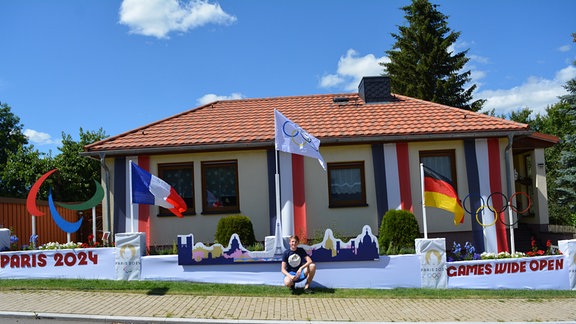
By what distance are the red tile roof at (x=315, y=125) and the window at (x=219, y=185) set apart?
32.2 inches

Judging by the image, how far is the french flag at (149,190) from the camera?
1062 centimetres

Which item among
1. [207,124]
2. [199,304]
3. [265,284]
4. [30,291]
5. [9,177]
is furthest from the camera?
[9,177]

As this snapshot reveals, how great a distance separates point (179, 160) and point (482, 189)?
816cm

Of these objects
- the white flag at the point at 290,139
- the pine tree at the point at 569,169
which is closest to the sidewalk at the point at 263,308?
the white flag at the point at 290,139

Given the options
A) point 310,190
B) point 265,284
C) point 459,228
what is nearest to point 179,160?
point 310,190

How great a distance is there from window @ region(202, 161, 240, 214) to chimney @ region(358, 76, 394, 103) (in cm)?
501

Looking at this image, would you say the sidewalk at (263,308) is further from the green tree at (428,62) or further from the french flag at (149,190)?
the green tree at (428,62)

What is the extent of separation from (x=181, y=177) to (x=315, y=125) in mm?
3994

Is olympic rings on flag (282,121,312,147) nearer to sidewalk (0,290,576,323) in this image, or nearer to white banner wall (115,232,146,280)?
sidewalk (0,290,576,323)

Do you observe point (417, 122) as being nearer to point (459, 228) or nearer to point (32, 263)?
point (459, 228)

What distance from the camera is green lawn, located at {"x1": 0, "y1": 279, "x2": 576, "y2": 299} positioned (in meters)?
9.55

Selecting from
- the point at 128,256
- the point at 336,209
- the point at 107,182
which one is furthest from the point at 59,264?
the point at 336,209

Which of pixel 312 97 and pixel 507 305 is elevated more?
pixel 312 97

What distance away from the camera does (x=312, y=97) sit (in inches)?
659
